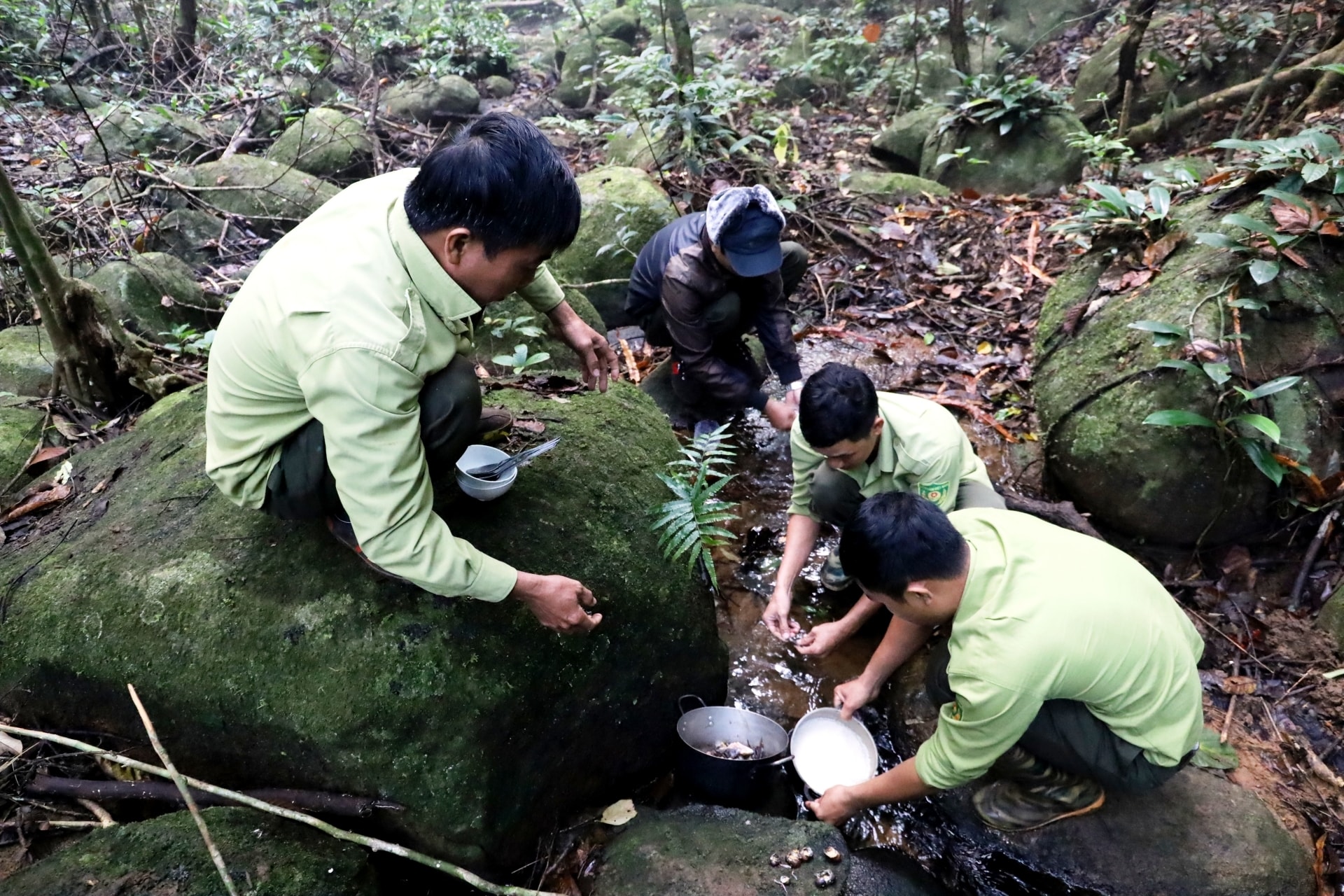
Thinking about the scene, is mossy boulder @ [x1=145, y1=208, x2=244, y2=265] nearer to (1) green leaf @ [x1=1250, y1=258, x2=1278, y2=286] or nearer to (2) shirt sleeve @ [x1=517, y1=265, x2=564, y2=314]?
(2) shirt sleeve @ [x1=517, y1=265, x2=564, y2=314]

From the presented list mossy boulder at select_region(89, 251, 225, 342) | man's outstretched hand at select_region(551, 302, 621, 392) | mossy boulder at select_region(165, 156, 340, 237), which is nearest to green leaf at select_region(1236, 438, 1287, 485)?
man's outstretched hand at select_region(551, 302, 621, 392)

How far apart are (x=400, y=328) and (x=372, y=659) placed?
121 centimetres

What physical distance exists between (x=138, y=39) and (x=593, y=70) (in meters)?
6.50

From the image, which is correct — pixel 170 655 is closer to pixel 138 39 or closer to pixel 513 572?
pixel 513 572

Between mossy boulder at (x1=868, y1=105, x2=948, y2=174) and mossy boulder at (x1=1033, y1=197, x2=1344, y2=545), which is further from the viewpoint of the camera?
mossy boulder at (x1=868, y1=105, x2=948, y2=174)

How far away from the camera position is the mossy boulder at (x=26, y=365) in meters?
4.37

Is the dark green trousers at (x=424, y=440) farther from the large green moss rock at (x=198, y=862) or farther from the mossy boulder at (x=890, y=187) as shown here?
the mossy boulder at (x=890, y=187)

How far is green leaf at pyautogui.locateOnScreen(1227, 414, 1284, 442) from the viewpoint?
11.4ft

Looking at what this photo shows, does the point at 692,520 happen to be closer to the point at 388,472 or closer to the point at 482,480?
the point at 482,480

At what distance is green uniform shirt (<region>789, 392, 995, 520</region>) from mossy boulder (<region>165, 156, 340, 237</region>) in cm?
589

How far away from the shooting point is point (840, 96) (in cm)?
1216

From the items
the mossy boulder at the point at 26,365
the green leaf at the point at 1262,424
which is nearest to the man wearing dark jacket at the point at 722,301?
the green leaf at the point at 1262,424

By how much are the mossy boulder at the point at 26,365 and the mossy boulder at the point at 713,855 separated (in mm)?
4234

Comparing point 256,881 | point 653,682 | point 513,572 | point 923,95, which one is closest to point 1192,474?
point 653,682
